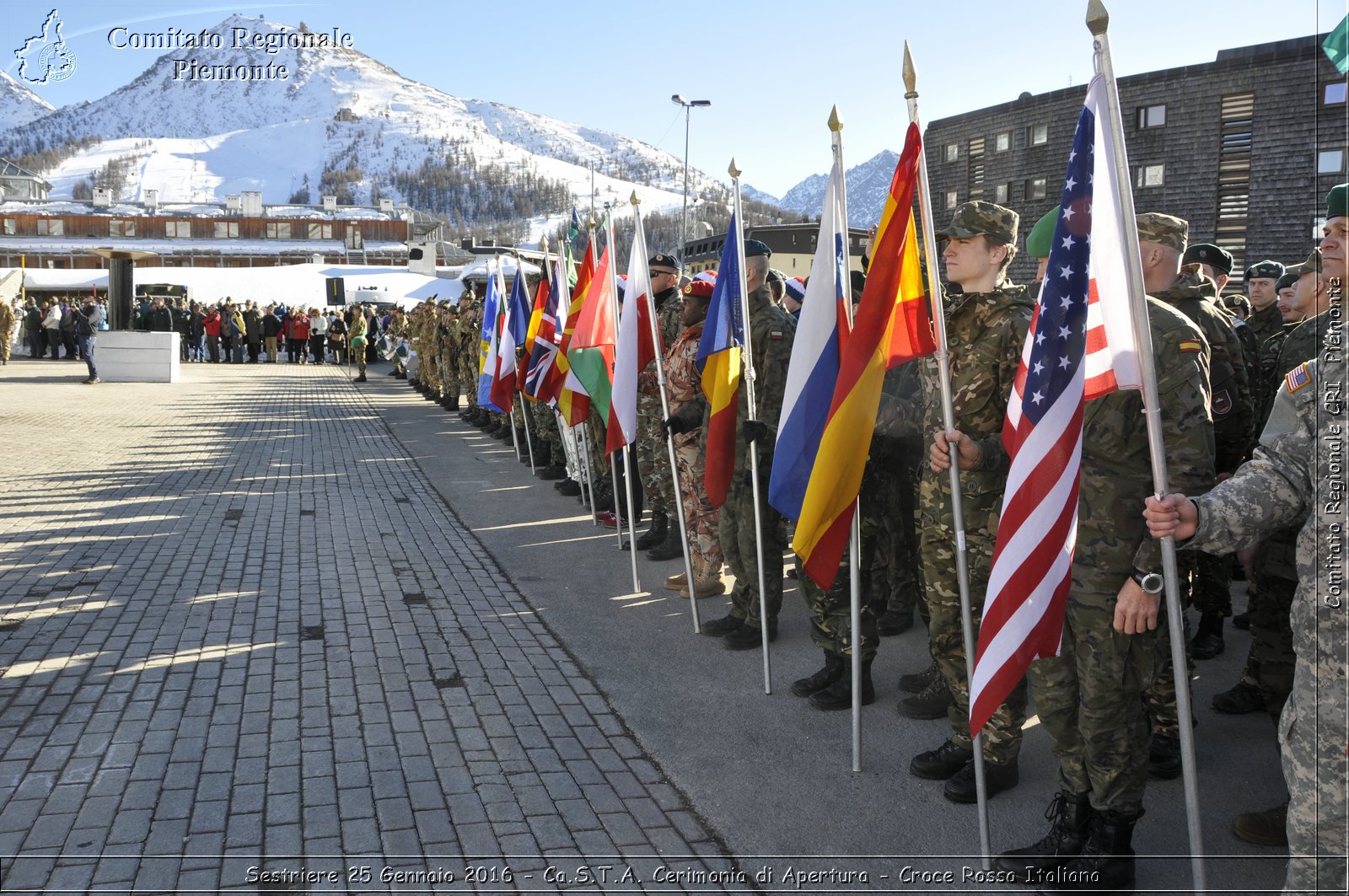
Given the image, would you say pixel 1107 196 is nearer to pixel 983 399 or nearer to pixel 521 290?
pixel 983 399

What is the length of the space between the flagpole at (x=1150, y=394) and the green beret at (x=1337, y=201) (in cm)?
47

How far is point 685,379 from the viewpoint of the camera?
6.98m

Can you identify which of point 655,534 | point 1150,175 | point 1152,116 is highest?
point 1152,116

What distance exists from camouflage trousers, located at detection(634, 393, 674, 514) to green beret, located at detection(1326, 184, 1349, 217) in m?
5.52

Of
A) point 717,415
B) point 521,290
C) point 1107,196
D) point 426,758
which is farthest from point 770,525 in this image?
point 521,290

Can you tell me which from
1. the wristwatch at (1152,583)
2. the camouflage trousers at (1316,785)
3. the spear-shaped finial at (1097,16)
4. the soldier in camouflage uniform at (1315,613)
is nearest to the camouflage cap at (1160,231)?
the spear-shaped finial at (1097,16)

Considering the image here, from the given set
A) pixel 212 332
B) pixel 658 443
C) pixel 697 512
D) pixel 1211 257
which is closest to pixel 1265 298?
pixel 1211 257

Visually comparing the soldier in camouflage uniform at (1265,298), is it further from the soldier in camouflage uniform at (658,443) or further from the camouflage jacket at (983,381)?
the soldier in camouflage uniform at (658,443)

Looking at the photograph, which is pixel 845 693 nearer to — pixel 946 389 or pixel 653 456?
pixel 946 389

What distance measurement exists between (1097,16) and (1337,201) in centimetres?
82

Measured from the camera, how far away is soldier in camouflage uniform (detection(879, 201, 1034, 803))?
4035 millimetres

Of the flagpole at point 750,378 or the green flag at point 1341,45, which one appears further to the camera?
the flagpole at point 750,378

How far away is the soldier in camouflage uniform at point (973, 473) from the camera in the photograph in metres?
4.04

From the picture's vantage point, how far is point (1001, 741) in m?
4.06
